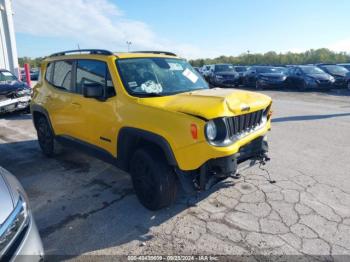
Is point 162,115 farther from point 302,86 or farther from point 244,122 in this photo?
point 302,86

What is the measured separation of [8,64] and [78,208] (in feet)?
47.1

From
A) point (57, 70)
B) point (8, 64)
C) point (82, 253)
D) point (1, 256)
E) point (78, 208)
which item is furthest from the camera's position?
point (8, 64)

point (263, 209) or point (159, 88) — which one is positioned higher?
point (159, 88)

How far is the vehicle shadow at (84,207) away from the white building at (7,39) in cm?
1181

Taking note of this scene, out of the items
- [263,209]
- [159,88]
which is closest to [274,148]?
[263,209]

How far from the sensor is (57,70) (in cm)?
505

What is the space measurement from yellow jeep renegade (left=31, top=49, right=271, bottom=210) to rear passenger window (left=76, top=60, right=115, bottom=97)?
0.04ft

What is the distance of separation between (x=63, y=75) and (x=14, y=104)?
18.2ft

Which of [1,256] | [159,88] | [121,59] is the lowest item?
[1,256]

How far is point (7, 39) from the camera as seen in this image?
→ 14.8 metres

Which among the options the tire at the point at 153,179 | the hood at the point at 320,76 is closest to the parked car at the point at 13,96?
the tire at the point at 153,179

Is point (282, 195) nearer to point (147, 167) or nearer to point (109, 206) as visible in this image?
point (147, 167)

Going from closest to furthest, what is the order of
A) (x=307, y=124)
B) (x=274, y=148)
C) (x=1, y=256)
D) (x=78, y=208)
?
(x=1, y=256) → (x=78, y=208) → (x=274, y=148) → (x=307, y=124)

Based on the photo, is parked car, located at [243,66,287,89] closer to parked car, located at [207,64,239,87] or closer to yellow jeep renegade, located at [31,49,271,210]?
parked car, located at [207,64,239,87]
